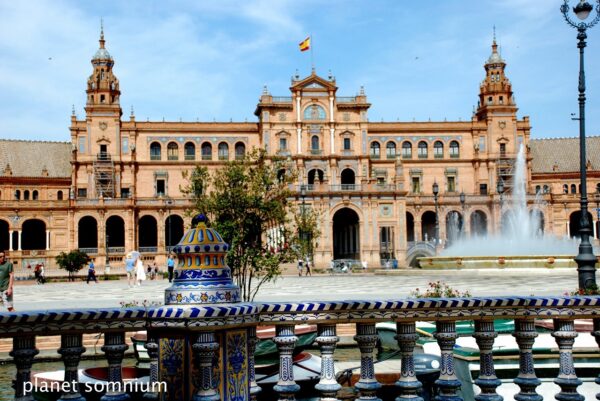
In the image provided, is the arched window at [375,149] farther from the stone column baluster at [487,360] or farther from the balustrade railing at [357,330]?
the stone column baluster at [487,360]

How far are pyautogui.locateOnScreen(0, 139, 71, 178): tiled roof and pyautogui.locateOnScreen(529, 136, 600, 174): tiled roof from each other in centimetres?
5714

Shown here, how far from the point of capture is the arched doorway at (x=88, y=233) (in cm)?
7250

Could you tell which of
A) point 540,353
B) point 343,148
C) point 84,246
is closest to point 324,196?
point 343,148

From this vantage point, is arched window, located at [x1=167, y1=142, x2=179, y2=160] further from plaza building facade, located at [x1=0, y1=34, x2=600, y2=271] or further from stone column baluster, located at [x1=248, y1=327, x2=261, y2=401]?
stone column baluster, located at [x1=248, y1=327, x2=261, y2=401]

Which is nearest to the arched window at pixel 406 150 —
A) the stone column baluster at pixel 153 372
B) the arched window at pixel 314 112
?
the arched window at pixel 314 112

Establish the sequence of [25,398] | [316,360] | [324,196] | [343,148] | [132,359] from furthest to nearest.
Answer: [343,148]
[324,196]
[132,359]
[316,360]
[25,398]

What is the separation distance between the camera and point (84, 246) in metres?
74.0

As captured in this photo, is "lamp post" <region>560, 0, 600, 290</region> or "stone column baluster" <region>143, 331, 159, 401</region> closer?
"stone column baluster" <region>143, 331, 159, 401</region>

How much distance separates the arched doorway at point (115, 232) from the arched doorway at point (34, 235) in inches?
283

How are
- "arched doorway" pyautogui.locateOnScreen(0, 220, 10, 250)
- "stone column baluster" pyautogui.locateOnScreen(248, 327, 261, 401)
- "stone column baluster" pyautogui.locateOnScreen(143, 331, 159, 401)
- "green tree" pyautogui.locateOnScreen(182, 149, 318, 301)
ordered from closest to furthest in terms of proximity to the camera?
"stone column baluster" pyautogui.locateOnScreen(143, 331, 159, 401) < "stone column baluster" pyautogui.locateOnScreen(248, 327, 261, 401) < "green tree" pyautogui.locateOnScreen(182, 149, 318, 301) < "arched doorway" pyautogui.locateOnScreen(0, 220, 10, 250)

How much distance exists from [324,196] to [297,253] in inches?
1798

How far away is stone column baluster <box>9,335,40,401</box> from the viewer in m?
4.93

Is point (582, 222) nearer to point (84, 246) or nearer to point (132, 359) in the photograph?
point (132, 359)

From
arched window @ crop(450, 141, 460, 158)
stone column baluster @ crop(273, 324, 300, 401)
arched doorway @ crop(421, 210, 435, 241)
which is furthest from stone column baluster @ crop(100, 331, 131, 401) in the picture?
arched window @ crop(450, 141, 460, 158)
